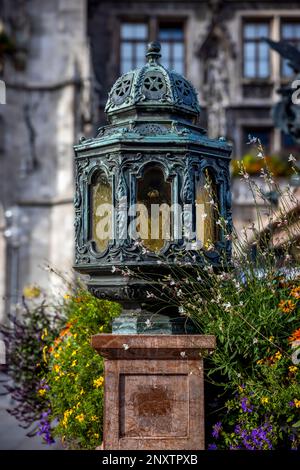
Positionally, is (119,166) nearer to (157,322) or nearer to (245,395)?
(157,322)

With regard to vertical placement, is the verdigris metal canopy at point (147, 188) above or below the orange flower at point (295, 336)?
above

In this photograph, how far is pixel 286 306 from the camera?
436 centimetres

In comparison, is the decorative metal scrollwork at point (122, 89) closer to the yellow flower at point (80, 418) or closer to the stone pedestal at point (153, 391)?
the stone pedestal at point (153, 391)

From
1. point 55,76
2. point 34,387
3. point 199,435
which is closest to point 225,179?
point 199,435

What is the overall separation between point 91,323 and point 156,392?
57.9 inches

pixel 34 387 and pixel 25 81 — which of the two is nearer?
pixel 34 387

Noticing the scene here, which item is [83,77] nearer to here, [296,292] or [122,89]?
[122,89]

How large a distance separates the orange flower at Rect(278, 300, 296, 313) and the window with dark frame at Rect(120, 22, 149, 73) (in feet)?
73.9

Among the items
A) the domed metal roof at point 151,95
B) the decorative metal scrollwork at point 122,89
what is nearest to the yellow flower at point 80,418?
the domed metal roof at point 151,95

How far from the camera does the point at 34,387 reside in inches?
265

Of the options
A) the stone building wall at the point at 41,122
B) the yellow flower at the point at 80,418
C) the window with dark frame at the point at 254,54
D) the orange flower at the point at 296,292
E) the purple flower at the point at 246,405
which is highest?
the window with dark frame at the point at 254,54

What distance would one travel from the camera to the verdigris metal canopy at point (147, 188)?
4.34m

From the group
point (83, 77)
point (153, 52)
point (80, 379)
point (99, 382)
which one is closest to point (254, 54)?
point (83, 77)

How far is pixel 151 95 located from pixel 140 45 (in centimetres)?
2227
